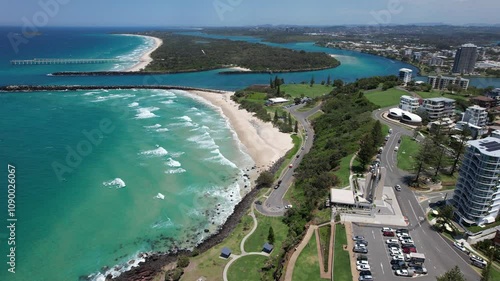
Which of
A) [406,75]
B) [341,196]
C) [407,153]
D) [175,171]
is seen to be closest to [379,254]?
[341,196]

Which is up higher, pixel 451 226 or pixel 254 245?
pixel 451 226

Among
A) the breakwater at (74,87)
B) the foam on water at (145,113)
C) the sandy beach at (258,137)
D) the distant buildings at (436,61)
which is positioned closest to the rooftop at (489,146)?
the sandy beach at (258,137)

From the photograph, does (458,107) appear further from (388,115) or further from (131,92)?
(131,92)

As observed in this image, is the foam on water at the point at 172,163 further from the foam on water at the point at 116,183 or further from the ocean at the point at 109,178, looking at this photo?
the foam on water at the point at 116,183

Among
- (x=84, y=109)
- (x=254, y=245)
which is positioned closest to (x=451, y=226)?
(x=254, y=245)

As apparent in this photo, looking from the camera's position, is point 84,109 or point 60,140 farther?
point 84,109

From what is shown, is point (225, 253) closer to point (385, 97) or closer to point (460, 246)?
point (460, 246)

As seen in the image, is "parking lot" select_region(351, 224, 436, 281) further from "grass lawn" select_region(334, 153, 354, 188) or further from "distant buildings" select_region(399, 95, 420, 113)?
"distant buildings" select_region(399, 95, 420, 113)
